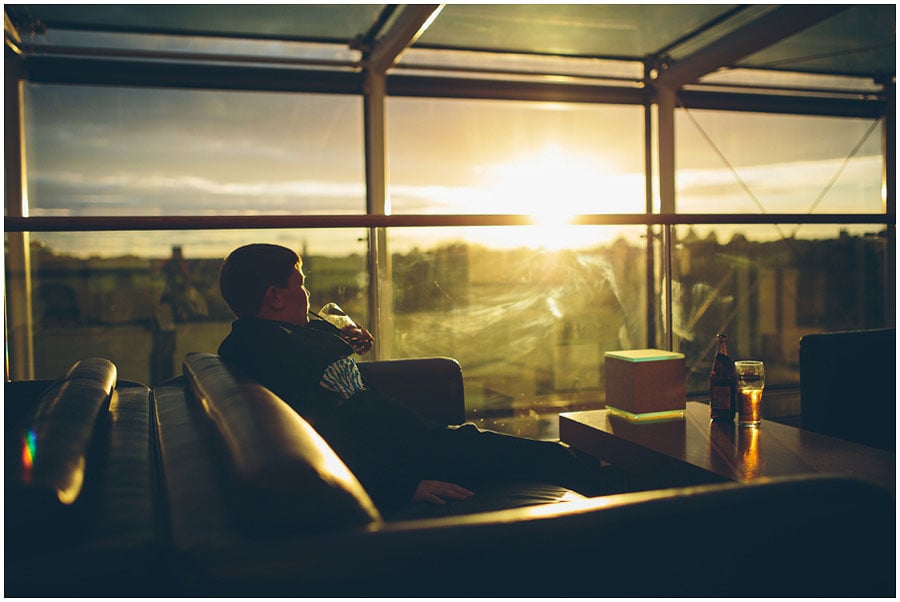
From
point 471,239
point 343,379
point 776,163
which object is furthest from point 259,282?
point 776,163

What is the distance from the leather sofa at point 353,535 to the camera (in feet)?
2.25

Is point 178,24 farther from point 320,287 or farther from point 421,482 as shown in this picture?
point 421,482

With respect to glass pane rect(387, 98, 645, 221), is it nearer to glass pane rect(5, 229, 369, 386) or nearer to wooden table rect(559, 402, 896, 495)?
glass pane rect(5, 229, 369, 386)

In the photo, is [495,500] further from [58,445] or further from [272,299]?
[58,445]

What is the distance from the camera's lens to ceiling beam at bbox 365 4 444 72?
4043 millimetres

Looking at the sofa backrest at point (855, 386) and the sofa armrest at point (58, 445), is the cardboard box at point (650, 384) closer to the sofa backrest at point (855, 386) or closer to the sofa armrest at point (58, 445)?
the sofa backrest at point (855, 386)

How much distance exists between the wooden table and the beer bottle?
3cm

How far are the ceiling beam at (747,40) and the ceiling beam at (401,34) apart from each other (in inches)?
78.5

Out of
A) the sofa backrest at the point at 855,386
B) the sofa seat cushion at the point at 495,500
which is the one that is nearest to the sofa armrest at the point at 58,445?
the sofa seat cushion at the point at 495,500

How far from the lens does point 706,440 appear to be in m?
1.78

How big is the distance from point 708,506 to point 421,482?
0.84 m

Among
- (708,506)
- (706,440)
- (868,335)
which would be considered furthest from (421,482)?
(868,335)

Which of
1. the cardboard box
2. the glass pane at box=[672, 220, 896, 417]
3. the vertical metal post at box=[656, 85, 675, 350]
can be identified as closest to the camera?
the cardboard box

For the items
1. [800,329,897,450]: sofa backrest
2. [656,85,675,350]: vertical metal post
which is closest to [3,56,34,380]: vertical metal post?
[800,329,897,450]: sofa backrest
